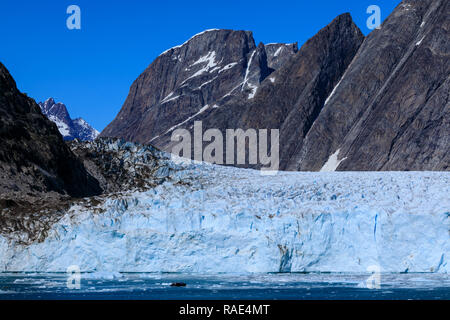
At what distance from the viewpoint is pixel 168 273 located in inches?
1164

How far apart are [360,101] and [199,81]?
246 feet

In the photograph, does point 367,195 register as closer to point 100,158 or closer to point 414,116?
point 100,158

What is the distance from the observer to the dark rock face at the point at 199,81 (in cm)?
17138

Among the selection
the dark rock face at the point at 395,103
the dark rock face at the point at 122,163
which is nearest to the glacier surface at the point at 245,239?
the dark rock face at the point at 122,163

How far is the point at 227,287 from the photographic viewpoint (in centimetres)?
2481

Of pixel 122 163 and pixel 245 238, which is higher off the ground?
pixel 122 163

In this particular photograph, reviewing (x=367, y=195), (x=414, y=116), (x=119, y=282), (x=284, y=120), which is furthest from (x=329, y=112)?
(x=119, y=282)

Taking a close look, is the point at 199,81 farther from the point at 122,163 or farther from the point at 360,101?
the point at 122,163

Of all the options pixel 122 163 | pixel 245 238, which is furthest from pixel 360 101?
pixel 245 238

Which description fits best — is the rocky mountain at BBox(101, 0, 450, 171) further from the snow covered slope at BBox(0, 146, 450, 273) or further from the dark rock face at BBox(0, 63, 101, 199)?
the snow covered slope at BBox(0, 146, 450, 273)

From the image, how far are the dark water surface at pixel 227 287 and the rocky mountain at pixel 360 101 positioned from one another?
221 ft

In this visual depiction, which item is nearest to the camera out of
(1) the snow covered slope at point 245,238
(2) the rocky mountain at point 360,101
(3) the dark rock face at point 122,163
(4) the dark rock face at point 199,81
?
(1) the snow covered slope at point 245,238

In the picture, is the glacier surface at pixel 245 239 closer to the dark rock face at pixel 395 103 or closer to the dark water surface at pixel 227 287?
the dark water surface at pixel 227 287

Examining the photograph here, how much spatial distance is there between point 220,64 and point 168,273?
15765 centimetres
